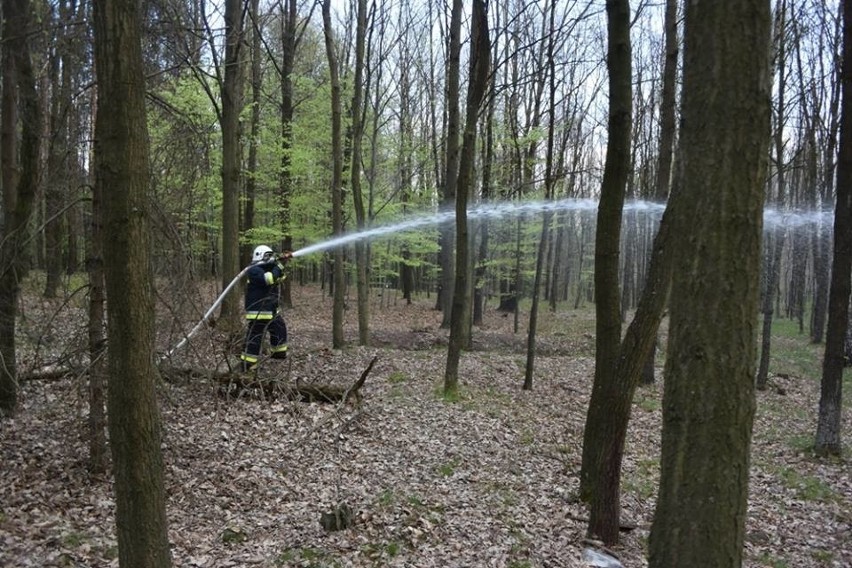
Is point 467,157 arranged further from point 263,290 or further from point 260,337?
point 260,337

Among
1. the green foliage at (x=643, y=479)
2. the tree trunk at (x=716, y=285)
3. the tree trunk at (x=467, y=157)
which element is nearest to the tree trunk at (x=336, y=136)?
the tree trunk at (x=467, y=157)

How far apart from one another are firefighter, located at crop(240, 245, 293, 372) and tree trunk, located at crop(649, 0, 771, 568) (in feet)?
24.0

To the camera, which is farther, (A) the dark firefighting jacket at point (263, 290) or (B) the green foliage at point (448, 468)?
(A) the dark firefighting jacket at point (263, 290)

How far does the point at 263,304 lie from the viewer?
889 centimetres

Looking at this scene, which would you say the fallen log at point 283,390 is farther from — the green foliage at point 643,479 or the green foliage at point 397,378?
the green foliage at point 643,479

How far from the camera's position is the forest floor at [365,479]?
15.3 ft

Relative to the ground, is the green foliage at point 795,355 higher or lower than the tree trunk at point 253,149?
lower

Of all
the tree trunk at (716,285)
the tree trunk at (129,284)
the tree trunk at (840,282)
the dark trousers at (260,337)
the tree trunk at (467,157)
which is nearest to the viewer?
the tree trunk at (716,285)

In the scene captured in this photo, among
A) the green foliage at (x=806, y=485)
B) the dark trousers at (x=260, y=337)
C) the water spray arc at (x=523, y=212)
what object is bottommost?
the green foliage at (x=806, y=485)

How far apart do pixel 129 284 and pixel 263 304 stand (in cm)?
596

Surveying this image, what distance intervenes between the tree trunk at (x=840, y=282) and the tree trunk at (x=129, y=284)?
9.06 m

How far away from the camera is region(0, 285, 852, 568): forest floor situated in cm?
466

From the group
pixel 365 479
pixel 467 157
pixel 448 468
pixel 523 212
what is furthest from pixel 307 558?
pixel 523 212

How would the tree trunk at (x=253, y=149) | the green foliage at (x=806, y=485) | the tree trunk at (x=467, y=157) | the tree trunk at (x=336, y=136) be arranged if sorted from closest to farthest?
1. the green foliage at (x=806, y=485)
2. the tree trunk at (x=467, y=157)
3. the tree trunk at (x=336, y=136)
4. the tree trunk at (x=253, y=149)
